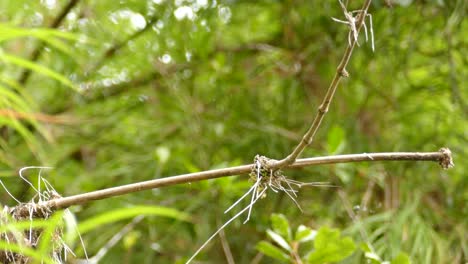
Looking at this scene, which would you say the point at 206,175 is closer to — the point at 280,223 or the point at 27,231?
the point at 27,231

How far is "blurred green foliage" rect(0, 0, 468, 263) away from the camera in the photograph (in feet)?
3.60

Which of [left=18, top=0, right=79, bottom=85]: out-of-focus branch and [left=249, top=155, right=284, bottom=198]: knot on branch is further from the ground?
[left=18, top=0, right=79, bottom=85]: out-of-focus branch

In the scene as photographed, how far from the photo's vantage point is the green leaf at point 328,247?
70 cm

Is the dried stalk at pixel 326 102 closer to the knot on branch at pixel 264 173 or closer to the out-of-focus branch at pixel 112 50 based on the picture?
the knot on branch at pixel 264 173

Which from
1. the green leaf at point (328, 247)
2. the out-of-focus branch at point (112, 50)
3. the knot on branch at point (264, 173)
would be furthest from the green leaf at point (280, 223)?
the out-of-focus branch at point (112, 50)

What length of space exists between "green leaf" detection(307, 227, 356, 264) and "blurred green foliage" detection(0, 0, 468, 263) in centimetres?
26

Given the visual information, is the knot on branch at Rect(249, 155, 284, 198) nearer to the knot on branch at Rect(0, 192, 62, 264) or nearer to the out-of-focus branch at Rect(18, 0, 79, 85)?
the knot on branch at Rect(0, 192, 62, 264)

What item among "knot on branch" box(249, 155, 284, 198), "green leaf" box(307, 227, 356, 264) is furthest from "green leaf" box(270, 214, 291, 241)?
"knot on branch" box(249, 155, 284, 198)

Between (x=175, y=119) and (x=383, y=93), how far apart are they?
0.45 metres

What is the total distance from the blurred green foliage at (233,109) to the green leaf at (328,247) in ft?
0.86

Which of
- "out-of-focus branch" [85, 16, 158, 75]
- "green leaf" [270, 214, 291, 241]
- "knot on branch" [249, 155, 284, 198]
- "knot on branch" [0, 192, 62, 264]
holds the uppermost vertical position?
"out-of-focus branch" [85, 16, 158, 75]

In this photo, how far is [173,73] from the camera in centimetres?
132

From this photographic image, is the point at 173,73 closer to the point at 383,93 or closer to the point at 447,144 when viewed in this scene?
the point at 383,93

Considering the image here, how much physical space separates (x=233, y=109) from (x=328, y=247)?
2.09ft
